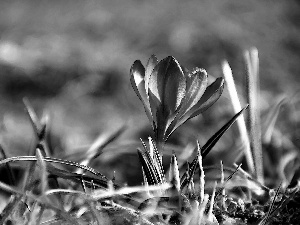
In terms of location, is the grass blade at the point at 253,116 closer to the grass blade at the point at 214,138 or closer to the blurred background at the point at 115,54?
the grass blade at the point at 214,138

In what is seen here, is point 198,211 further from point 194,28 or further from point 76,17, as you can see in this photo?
→ point 76,17

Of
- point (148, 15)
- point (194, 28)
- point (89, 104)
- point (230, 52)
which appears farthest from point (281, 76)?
point (148, 15)

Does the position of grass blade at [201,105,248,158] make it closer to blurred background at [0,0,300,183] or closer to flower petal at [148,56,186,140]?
flower petal at [148,56,186,140]

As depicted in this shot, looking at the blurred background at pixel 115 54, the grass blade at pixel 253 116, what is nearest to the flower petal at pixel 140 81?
the grass blade at pixel 253 116

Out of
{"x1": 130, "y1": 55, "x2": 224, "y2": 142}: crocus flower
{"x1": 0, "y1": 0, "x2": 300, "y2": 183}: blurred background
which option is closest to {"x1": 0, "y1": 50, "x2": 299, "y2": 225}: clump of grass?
{"x1": 130, "y1": 55, "x2": 224, "y2": 142}: crocus flower

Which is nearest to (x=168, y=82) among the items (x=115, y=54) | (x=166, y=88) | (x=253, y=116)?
(x=166, y=88)

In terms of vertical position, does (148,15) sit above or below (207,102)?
above

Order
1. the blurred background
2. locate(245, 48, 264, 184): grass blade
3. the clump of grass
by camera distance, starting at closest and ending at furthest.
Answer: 1. the clump of grass
2. locate(245, 48, 264, 184): grass blade
3. the blurred background
